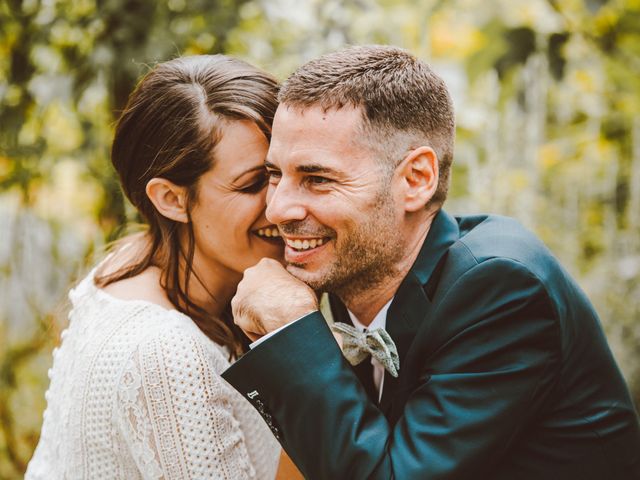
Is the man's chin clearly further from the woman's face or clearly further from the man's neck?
the woman's face

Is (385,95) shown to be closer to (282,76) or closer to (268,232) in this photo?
(268,232)

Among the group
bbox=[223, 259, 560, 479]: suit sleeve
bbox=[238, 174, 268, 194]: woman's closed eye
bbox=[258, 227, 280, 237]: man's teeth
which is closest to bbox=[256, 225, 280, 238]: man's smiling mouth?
bbox=[258, 227, 280, 237]: man's teeth

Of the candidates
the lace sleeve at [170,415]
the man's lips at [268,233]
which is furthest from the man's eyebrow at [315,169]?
the lace sleeve at [170,415]

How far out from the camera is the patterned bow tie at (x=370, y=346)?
188cm

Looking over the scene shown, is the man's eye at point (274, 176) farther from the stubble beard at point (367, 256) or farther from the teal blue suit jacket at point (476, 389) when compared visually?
the teal blue suit jacket at point (476, 389)

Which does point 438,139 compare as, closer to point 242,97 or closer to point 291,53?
point 242,97

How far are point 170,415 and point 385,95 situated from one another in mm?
1134

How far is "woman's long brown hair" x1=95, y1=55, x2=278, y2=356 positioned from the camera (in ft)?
7.18

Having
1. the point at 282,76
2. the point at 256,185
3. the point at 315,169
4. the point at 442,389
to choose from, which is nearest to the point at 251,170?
the point at 256,185

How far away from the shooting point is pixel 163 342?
1945 millimetres

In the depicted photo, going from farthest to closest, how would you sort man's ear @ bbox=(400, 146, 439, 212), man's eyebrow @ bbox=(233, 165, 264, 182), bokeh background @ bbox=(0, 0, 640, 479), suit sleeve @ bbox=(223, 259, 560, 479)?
1. bokeh background @ bbox=(0, 0, 640, 479)
2. man's eyebrow @ bbox=(233, 165, 264, 182)
3. man's ear @ bbox=(400, 146, 439, 212)
4. suit sleeve @ bbox=(223, 259, 560, 479)

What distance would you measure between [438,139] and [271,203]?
22.4 inches

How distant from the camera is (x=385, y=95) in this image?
1.96m

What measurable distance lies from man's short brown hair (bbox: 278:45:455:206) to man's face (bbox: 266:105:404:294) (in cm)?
4
